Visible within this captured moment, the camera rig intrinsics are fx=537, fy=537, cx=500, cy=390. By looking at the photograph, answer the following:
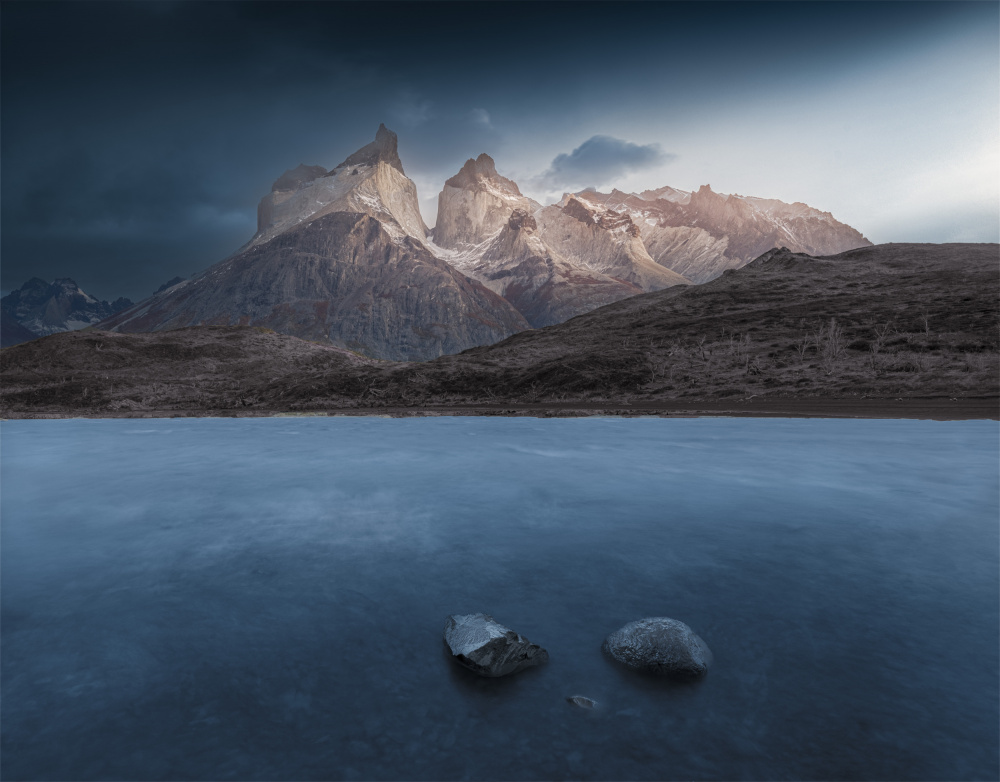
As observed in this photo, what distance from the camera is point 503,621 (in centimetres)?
973

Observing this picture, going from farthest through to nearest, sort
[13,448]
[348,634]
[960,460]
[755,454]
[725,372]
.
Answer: [725,372], [13,448], [755,454], [960,460], [348,634]

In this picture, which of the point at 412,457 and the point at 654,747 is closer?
the point at 654,747

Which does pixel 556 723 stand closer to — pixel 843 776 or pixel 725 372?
pixel 843 776

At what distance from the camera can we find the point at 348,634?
30.8 feet

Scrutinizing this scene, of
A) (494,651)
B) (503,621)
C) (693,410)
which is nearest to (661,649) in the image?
(494,651)

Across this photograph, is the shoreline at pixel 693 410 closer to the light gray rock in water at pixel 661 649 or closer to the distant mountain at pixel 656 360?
the distant mountain at pixel 656 360

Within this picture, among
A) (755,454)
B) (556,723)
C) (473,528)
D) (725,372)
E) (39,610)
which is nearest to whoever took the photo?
(556,723)

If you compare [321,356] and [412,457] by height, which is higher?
[321,356]

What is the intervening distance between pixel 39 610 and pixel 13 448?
139 feet

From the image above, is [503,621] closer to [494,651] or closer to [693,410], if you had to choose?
[494,651]

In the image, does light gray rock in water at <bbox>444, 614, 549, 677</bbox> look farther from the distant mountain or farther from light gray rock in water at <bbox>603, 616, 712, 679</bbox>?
the distant mountain

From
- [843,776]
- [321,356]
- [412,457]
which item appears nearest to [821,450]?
[412,457]

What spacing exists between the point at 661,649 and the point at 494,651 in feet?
8.07

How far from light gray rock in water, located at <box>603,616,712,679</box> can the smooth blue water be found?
27 centimetres
